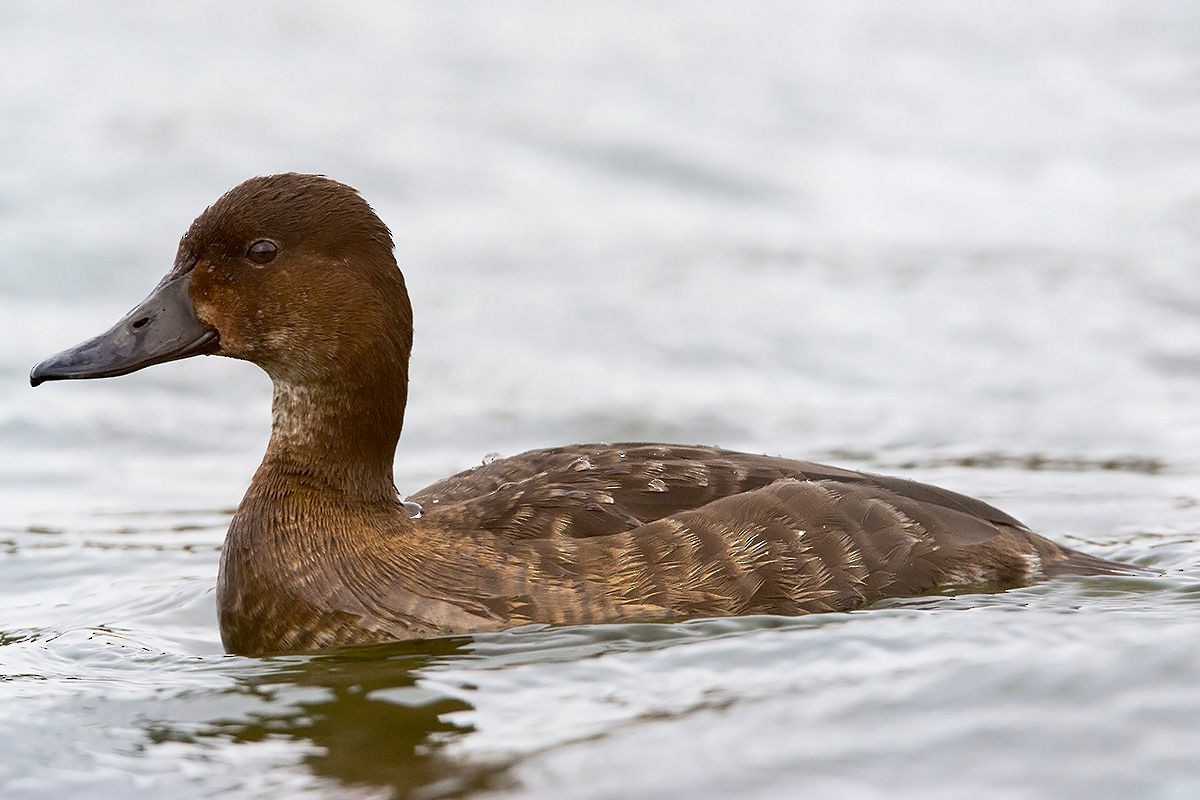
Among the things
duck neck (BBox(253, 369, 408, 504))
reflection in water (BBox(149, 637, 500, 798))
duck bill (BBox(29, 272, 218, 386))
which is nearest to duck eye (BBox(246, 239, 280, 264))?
duck bill (BBox(29, 272, 218, 386))

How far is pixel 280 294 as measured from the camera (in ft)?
22.1

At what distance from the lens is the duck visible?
6.50 meters

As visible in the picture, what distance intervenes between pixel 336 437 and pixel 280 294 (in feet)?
1.85

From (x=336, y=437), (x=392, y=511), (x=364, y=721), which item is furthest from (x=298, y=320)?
(x=364, y=721)

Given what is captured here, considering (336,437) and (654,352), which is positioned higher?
(654,352)

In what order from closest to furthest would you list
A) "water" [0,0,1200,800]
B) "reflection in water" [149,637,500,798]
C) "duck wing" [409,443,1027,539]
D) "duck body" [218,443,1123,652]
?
"reflection in water" [149,637,500,798] < "water" [0,0,1200,800] < "duck body" [218,443,1123,652] < "duck wing" [409,443,1027,539]

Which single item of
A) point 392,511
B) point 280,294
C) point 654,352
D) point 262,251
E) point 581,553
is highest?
point 654,352

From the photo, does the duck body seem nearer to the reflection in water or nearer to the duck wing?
the duck wing

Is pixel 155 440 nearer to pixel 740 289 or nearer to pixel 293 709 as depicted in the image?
pixel 740 289

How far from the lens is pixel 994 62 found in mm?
16969

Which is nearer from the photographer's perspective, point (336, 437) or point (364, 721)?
point (364, 721)

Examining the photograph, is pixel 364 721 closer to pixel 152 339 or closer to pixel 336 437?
pixel 336 437

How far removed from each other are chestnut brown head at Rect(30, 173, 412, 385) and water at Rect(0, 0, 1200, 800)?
3.73ft

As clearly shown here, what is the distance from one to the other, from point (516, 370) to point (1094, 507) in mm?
4031
